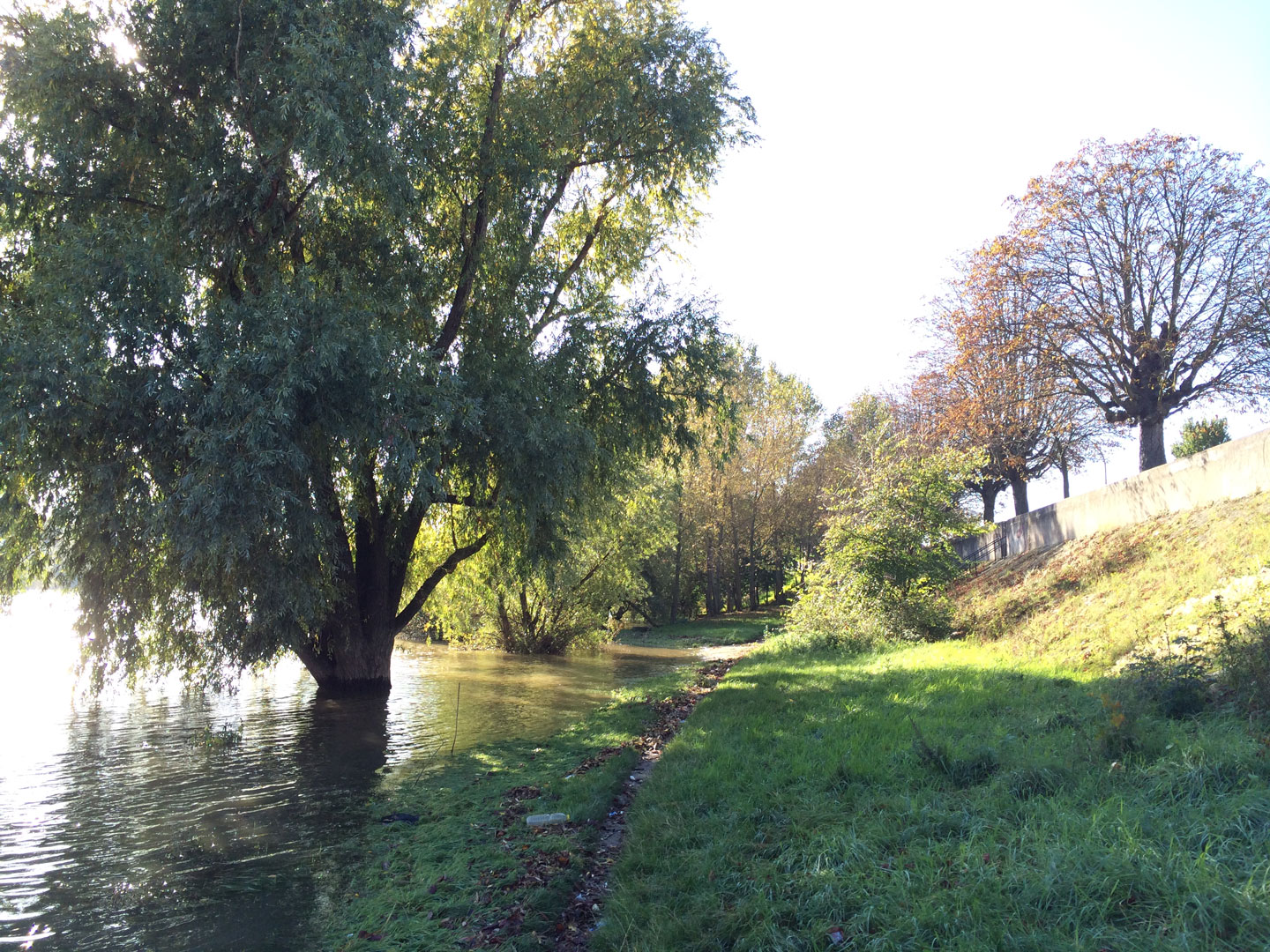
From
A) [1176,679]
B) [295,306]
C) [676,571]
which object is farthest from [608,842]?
[676,571]

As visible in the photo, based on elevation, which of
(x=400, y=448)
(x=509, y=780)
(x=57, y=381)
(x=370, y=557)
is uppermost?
(x=57, y=381)

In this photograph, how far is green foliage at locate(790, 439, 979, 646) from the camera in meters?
17.2

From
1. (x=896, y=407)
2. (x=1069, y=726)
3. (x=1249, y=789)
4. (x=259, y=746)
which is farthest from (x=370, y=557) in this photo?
(x=896, y=407)

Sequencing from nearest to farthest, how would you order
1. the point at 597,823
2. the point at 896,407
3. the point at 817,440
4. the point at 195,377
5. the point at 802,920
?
the point at 802,920 < the point at 597,823 < the point at 195,377 < the point at 896,407 < the point at 817,440

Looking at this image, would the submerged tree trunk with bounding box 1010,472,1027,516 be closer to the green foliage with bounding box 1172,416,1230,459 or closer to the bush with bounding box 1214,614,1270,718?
the green foliage with bounding box 1172,416,1230,459

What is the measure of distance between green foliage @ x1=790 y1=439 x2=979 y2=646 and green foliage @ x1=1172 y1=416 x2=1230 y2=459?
27026mm

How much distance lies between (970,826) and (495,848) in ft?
13.4

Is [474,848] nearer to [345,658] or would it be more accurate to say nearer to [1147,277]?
[345,658]

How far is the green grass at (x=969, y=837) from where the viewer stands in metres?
3.76

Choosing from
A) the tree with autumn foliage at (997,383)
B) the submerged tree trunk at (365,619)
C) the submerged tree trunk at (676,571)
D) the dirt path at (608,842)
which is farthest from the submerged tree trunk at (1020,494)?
the submerged tree trunk at (365,619)

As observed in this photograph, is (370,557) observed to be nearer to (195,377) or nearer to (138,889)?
(195,377)

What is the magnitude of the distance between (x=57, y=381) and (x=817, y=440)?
4214cm

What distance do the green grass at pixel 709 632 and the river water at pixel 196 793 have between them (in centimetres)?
1515

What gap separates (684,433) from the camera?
16234mm
